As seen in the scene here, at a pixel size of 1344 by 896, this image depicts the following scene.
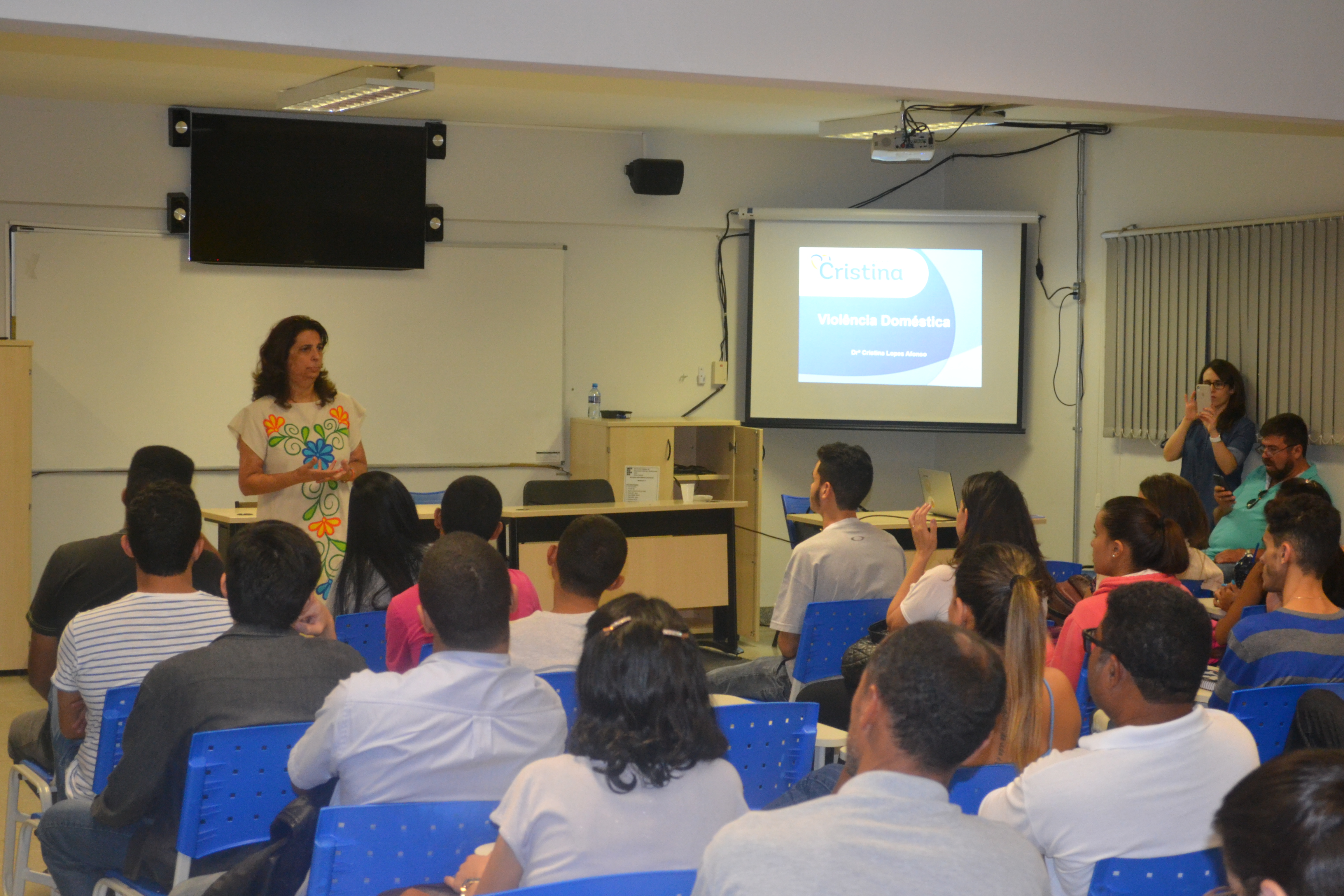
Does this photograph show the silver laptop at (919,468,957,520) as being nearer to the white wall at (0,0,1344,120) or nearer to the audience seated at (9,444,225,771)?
the white wall at (0,0,1344,120)

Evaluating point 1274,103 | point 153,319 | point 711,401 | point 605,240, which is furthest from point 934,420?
point 153,319

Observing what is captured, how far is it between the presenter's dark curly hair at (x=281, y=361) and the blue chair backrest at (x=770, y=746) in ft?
9.94

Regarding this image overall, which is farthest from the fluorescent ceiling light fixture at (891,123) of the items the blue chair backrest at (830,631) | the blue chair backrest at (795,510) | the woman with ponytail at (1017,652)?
the woman with ponytail at (1017,652)

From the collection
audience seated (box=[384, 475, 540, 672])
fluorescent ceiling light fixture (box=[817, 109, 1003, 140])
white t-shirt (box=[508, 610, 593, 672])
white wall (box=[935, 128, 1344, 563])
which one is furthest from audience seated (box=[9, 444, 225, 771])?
white wall (box=[935, 128, 1344, 563])

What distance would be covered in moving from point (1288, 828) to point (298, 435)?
4.39 meters

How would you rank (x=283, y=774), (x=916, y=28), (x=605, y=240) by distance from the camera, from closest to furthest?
(x=283, y=774) < (x=916, y=28) < (x=605, y=240)

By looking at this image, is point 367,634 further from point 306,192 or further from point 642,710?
point 306,192

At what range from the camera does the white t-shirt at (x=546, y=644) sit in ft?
9.90

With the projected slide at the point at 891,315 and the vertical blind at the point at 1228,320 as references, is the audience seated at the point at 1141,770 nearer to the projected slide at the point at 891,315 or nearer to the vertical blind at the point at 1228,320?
the vertical blind at the point at 1228,320

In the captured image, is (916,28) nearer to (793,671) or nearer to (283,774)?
(793,671)

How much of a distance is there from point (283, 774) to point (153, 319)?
5196mm

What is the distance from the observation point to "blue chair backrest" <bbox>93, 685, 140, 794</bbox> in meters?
2.56

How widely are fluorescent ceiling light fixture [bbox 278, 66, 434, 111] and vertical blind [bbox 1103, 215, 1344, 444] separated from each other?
418 centimetres

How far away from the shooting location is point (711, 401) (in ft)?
26.9
